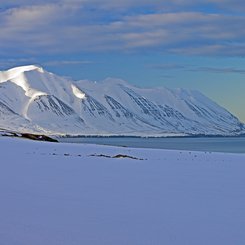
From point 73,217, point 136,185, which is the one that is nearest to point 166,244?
point 73,217

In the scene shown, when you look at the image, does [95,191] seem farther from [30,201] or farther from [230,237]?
[230,237]

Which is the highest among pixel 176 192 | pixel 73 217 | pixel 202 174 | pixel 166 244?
pixel 202 174

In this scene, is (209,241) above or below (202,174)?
below

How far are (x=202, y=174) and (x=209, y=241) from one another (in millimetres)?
9715

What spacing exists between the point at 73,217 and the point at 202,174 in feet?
29.7

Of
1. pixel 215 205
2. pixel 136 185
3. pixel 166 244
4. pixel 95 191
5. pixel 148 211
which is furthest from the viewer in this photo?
pixel 136 185

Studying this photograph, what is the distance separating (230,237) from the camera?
834cm

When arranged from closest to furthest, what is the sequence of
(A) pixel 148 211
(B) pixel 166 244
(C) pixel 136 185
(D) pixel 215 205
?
(B) pixel 166 244 → (A) pixel 148 211 → (D) pixel 215 205 → (C) pixel 136 185

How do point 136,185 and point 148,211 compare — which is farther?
point 136,185

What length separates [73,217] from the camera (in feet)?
30.7

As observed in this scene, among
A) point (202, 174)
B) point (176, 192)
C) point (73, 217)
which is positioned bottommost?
point (73, 217)

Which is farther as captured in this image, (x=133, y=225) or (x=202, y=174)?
(x=202, y=174)

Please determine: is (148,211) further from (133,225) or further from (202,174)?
(202,174)

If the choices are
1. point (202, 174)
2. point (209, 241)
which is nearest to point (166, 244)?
point (209, 241)
